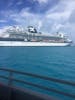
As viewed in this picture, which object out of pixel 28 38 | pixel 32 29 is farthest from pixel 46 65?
pixel 32 29

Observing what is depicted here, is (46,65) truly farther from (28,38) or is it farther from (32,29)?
(32,29)

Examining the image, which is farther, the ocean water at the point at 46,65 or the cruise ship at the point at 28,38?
the cruise ship at the point at 28,38

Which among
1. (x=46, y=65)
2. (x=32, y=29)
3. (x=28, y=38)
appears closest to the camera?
(x=46, y=65)

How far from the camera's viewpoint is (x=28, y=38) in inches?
1838

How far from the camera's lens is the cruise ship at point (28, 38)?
4450 centimetres

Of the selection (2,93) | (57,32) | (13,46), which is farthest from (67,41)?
(2,93)

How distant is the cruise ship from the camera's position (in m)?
44.5

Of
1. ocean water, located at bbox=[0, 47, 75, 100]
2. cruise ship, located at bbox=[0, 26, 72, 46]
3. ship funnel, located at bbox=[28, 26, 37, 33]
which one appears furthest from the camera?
ship funnel, located at bbox=[28, 26, 37, 33]

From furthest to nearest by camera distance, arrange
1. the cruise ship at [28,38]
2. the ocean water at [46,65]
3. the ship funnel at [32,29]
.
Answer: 1. the ship funnel at [32,29]
2. the cruise ship at [28,38]
3. the ocean water at [46,65]

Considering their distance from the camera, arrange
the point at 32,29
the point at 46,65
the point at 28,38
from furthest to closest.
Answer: the point at 32,29, the point at 28,38, the point at 46,65

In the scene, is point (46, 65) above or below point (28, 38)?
below

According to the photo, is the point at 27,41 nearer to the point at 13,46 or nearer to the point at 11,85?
the point at 13,46

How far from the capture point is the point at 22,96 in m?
2.31

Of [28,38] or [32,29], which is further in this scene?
[32,29]
